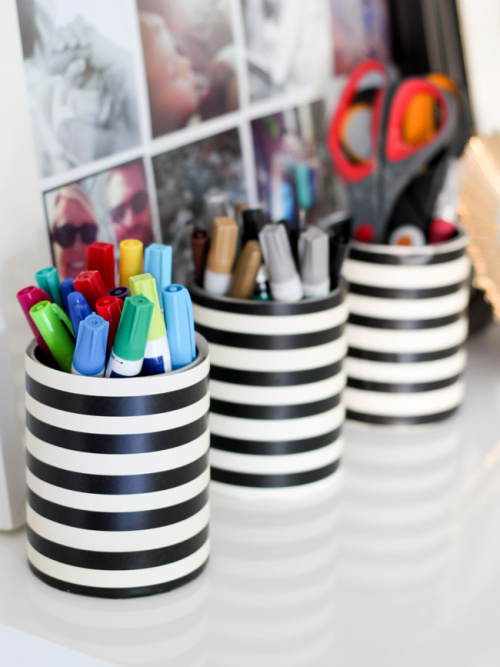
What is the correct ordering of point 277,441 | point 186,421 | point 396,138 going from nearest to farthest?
point 186,421 → point 277,441 → point 396,138

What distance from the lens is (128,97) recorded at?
0.56 metres

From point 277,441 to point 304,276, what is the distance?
104 millimetres

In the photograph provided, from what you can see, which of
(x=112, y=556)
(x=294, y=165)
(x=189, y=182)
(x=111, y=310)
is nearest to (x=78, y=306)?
(x=111, y=310)

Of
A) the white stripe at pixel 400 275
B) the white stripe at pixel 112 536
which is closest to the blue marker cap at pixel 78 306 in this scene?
the white stripe at pixel 112 536

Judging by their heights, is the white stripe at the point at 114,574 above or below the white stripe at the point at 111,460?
below

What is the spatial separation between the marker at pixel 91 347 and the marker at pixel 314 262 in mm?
162

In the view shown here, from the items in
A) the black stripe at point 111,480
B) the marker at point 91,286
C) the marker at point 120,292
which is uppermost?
the marker at point 91,286

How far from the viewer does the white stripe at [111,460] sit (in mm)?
410

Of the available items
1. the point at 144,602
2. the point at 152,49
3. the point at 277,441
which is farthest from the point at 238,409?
the point at 152,49

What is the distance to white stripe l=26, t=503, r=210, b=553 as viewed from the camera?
16.6 inches

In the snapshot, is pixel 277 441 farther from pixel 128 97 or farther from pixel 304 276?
pixel 128 97

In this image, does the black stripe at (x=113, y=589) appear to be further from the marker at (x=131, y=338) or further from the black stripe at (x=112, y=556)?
the marker at (x=131, y=338)

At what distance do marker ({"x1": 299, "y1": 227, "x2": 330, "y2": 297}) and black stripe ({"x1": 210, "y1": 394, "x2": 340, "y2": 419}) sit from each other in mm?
70

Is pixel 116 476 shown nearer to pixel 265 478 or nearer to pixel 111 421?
pixel 111 421
